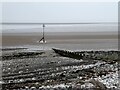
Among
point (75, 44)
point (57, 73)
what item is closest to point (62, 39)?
Result: point (75, 44)

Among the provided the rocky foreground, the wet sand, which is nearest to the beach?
the rocky foreground

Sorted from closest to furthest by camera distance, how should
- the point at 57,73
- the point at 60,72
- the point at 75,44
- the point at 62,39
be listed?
the point at 57,73 → the point at 60,72 → the point at 75,44 → the point at 62,39

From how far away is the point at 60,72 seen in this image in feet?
67.7

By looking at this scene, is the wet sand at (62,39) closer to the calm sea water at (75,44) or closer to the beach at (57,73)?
the calm sea water at (75,44)

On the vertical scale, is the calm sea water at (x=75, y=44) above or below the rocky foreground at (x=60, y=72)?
above

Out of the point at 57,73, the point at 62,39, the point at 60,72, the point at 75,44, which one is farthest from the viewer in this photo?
the point at 62,39

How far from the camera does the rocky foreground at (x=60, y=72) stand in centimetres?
1674

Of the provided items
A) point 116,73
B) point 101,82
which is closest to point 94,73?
point 116,73

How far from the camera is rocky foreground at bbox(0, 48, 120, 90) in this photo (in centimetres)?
1674

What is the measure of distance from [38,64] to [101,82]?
781 centimetres

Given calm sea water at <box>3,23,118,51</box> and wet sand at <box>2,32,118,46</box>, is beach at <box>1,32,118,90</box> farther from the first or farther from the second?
wet sand at <box>2,32,118,46</box>

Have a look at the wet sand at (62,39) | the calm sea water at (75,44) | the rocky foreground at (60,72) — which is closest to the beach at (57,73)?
the rocky foreground at (60,72)

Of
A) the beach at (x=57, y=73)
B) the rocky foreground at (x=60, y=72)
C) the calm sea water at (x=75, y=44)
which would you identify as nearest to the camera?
the rocky foreground at (x=60, y=72)

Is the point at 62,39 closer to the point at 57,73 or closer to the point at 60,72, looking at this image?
the point at 60,72
